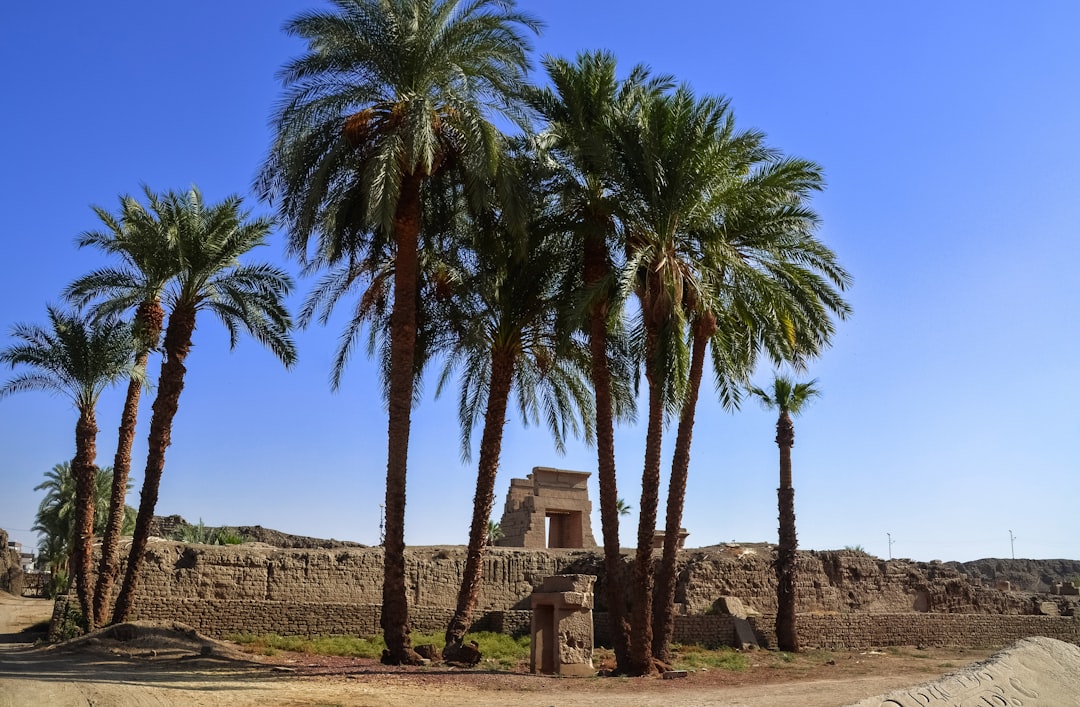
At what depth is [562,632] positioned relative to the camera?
15.7m

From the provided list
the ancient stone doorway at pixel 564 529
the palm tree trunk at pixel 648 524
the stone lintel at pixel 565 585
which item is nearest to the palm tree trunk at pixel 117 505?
the stone lintel at pixel 565 585

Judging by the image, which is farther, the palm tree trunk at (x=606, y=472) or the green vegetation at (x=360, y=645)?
the green vegetation at (x=360, y=645)

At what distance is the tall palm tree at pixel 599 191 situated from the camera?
54.1 feet

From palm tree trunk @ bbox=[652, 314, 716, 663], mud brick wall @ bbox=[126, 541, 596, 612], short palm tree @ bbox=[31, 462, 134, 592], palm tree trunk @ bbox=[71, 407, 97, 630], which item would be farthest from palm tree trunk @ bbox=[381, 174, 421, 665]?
short palm tree @ bbox=[31, 462, 134, 592]

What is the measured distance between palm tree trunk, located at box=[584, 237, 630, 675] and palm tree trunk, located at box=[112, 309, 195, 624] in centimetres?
893

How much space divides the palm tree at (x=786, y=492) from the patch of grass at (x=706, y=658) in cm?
228

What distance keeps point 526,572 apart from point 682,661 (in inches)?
256

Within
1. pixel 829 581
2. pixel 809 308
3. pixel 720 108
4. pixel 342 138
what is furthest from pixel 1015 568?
pixel 342 138

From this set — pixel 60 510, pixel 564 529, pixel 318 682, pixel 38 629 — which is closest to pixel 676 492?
pixel 318 682

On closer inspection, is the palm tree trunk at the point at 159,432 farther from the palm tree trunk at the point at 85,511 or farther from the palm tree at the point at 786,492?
the palm tree at the point at 786,492

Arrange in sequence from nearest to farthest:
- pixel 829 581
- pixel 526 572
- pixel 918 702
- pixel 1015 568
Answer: pixel 918 702
pixel 526 572
pixel 829 581
pixel 1015 568

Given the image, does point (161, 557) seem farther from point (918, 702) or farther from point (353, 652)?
point (918, 702)

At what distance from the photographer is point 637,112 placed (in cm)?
1723

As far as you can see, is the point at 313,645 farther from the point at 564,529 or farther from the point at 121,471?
the point at 564,529
